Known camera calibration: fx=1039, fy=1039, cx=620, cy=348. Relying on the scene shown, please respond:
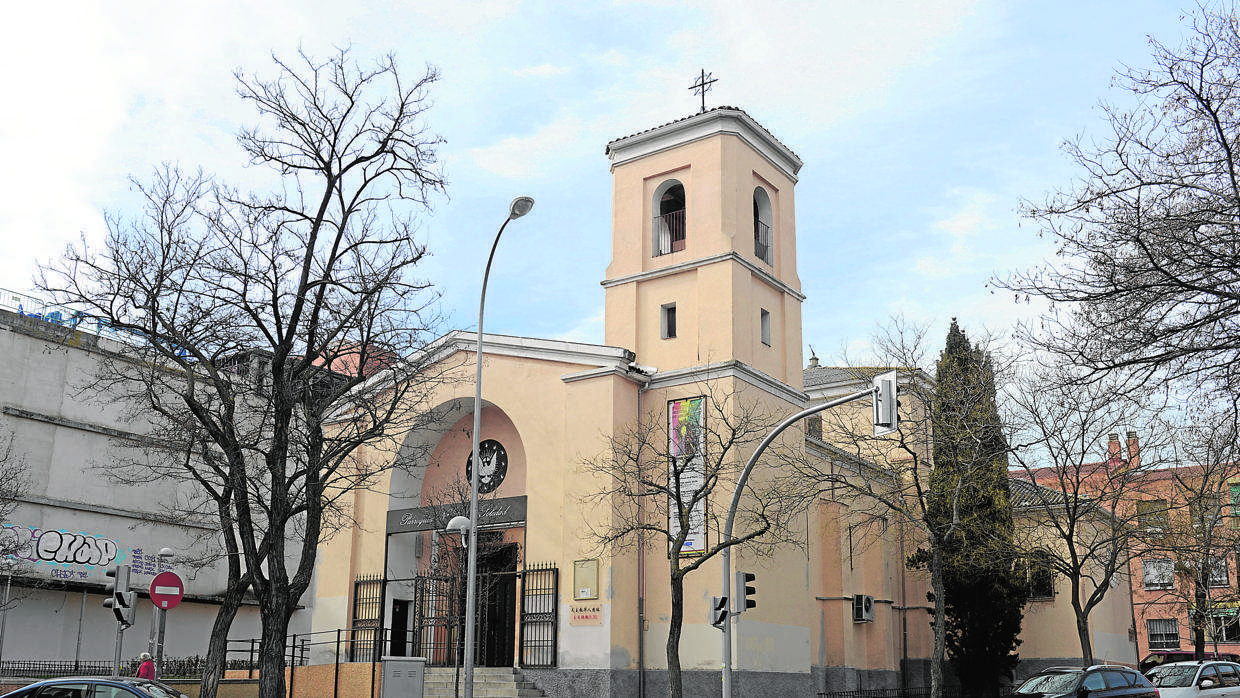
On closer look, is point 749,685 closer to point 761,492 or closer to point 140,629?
point 761,492

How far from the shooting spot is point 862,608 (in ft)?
109

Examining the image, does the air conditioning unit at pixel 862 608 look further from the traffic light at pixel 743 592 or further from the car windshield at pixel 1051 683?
the traffic light at pixel 743 592

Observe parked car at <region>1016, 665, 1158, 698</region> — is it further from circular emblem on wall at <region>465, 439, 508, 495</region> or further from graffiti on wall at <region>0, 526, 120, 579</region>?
graffiti on wall at <region>0, 526, 120, 579</region>

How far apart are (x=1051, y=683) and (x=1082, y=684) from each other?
0.54m

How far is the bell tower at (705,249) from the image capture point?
27.9 metres

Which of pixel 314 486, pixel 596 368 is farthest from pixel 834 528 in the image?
pixel 314 486

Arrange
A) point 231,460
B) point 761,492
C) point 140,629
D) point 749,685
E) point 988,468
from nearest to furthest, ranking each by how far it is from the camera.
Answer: point 231,460, point 749,685, point 761,492, point 988,468, point 140,629

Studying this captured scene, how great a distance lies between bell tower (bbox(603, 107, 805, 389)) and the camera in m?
27.9

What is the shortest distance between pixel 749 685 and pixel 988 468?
33.6ft

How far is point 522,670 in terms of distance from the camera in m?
25.8

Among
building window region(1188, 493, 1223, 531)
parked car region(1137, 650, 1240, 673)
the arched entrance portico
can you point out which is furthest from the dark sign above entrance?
parked car region(1137, 650, 1240, 673)

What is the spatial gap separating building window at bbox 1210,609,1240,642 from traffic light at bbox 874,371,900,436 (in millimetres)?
31171

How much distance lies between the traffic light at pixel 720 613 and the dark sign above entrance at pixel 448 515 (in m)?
8.64

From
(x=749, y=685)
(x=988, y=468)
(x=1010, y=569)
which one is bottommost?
(x=749, y=685)
